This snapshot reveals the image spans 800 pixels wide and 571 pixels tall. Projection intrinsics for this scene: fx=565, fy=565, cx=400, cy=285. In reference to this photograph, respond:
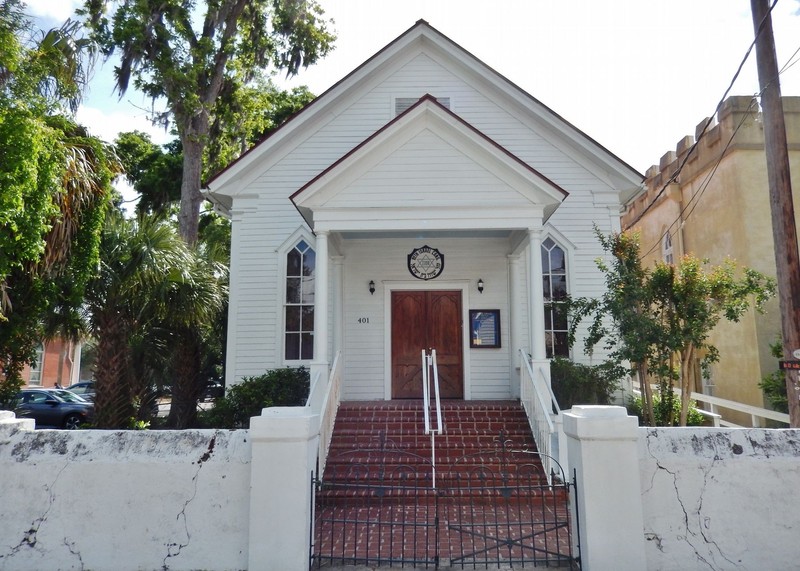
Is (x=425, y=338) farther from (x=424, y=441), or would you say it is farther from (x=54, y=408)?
(x=54, y=408)

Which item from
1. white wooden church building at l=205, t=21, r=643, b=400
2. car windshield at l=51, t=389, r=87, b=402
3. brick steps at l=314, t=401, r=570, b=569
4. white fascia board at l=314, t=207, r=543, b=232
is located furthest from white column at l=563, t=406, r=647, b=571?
car windshield at l=51, t=389, r=87, b=402

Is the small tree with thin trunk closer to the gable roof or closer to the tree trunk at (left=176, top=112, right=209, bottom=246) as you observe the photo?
the gable roof

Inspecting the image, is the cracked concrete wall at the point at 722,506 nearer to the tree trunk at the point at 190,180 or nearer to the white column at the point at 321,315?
the white column at the point at 321,315

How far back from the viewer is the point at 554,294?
39.4 ft

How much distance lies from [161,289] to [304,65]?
1209 cm

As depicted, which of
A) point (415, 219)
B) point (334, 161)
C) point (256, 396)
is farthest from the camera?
point (334, 161)

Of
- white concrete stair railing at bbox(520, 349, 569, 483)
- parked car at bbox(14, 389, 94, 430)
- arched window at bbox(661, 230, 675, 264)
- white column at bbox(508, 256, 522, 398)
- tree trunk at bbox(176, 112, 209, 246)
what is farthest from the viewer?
arched window at bbox(661, 230, 675, 264)

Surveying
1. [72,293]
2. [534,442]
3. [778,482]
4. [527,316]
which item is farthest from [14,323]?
[778,482]

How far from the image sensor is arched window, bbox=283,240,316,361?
470 inches

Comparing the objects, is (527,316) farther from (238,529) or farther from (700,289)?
(238,529)

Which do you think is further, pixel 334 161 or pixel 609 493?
pixel 334 161

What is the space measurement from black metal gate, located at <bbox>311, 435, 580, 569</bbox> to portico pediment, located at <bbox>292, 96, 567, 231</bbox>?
3744 millimetres

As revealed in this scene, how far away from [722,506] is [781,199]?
583 cm

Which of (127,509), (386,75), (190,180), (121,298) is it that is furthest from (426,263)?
(190,180)
